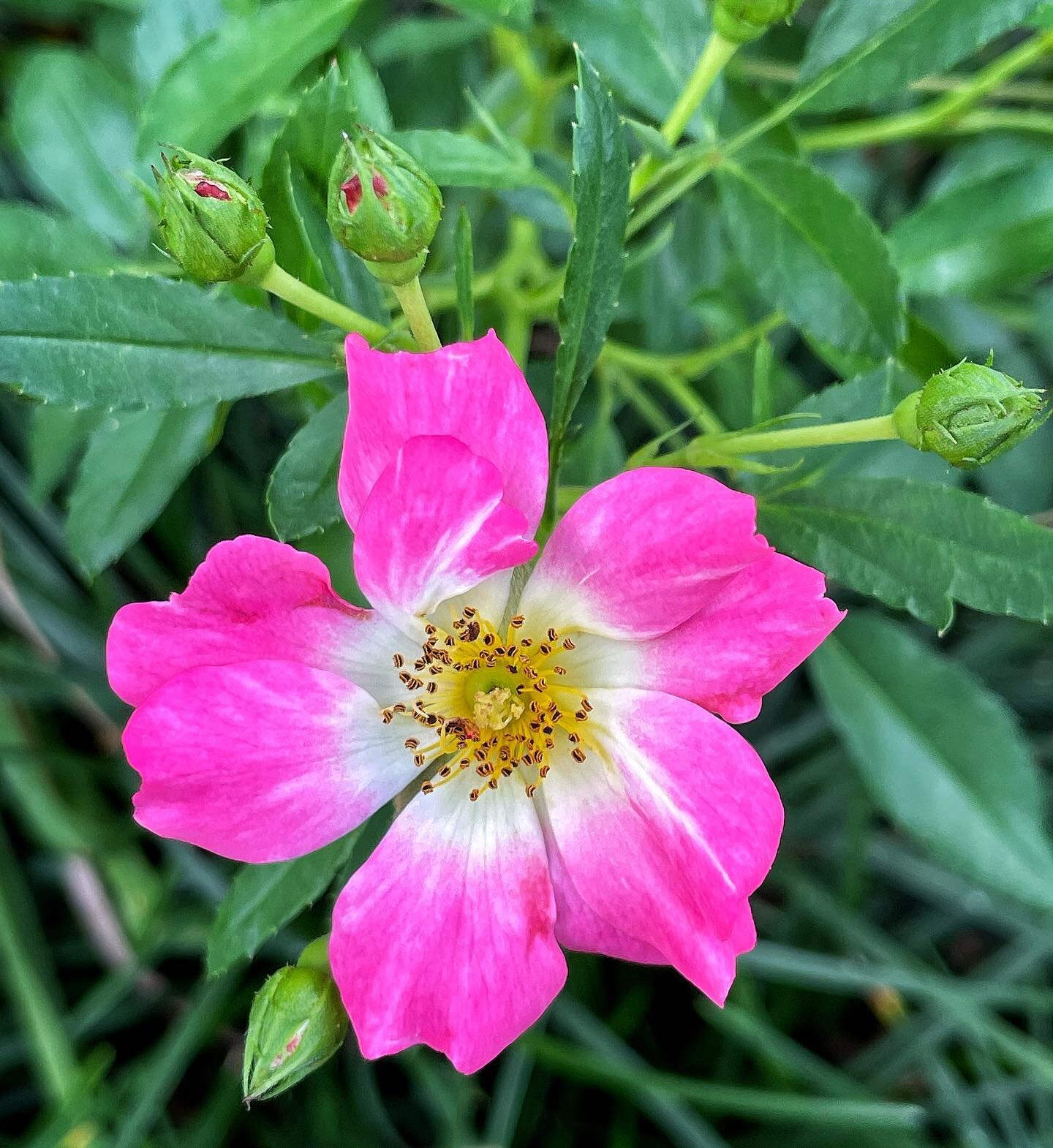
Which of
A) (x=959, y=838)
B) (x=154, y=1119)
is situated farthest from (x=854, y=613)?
(x=154, y=1119)

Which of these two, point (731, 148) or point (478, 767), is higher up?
point (731, 148)

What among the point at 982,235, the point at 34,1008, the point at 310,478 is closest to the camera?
the point at 310,478

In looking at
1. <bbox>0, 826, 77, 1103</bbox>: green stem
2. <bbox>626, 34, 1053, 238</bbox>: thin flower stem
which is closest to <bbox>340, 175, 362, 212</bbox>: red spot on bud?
<bbox>626, 34, 1053, 238</bbox>: thin flower stem

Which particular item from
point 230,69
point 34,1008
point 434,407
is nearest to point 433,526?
point 434,407

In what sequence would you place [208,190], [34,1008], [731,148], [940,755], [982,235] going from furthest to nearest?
[34,1008] < [940,755] < [982,235] < [731,148] < [208,190]

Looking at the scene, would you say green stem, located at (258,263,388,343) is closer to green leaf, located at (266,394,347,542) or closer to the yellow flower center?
green leaf, located at (266,394,347,542)

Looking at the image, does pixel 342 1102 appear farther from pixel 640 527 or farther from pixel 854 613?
pixel 640 527

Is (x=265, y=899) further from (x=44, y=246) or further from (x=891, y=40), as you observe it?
(x=891, y=40)
